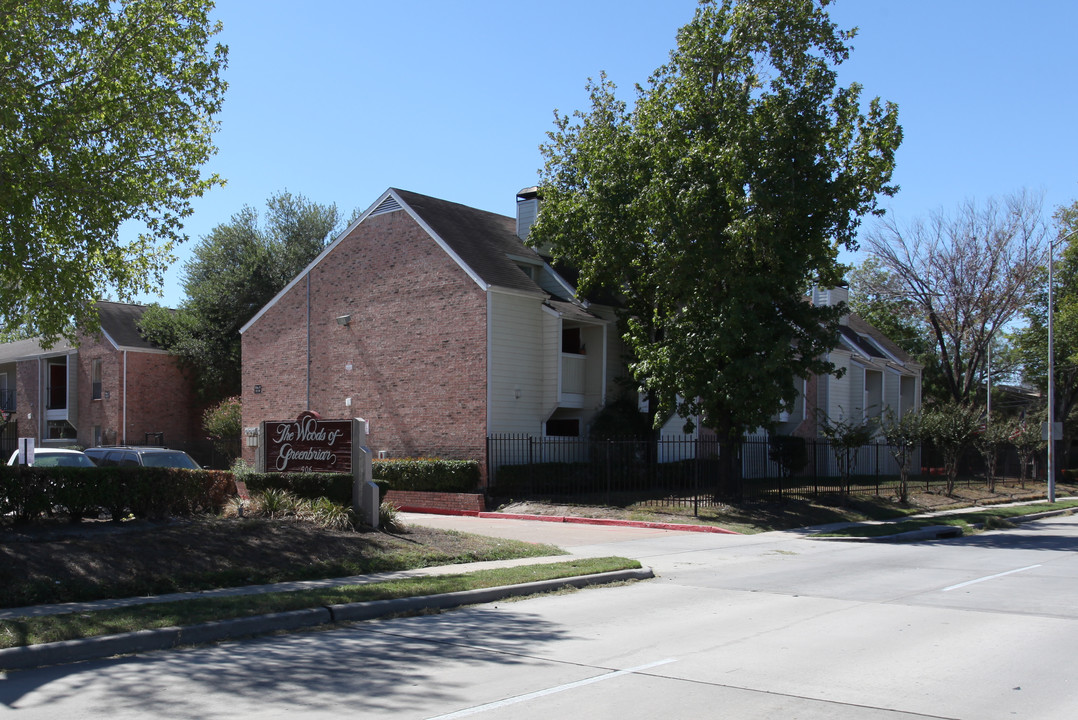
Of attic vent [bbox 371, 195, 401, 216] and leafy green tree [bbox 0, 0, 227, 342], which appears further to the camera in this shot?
attic vent [bbox 371, 195, 401, 216]

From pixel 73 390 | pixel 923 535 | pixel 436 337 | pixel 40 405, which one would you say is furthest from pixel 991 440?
pixel 40 405

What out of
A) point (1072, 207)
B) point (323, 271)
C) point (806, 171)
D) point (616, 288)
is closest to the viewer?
point (806, 171)

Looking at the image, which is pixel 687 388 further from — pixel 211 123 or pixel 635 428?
pixel 211 123

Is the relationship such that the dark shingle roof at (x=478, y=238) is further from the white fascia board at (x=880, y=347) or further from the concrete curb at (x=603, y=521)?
the white fascia board at (x=880, y=347)

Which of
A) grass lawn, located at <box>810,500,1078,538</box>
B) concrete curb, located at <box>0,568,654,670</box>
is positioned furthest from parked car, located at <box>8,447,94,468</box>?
grass lawn, located at <box>810,500,1078,538</box>

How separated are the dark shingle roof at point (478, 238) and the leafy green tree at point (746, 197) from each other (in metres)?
5.82

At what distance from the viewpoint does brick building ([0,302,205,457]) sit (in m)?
40.5

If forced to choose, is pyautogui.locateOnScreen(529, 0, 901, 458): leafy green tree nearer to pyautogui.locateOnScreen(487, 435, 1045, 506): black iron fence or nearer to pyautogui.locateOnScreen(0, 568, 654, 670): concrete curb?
pyautogui.locateOnScreen(487, 435, 1045, 506): black iron fence

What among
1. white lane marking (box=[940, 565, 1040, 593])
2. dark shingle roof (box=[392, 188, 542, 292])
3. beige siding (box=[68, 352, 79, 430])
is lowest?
white lane marking (box=[940, 565, 1040, 593])

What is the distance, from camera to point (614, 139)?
25.0 meters

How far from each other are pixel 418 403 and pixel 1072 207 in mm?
36615

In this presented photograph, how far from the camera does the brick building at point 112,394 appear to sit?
133 feet

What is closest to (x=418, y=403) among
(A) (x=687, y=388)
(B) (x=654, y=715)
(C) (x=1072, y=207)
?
(A) (x=687, y=388)

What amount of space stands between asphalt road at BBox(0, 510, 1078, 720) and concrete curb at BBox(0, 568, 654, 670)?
0.23 metres
